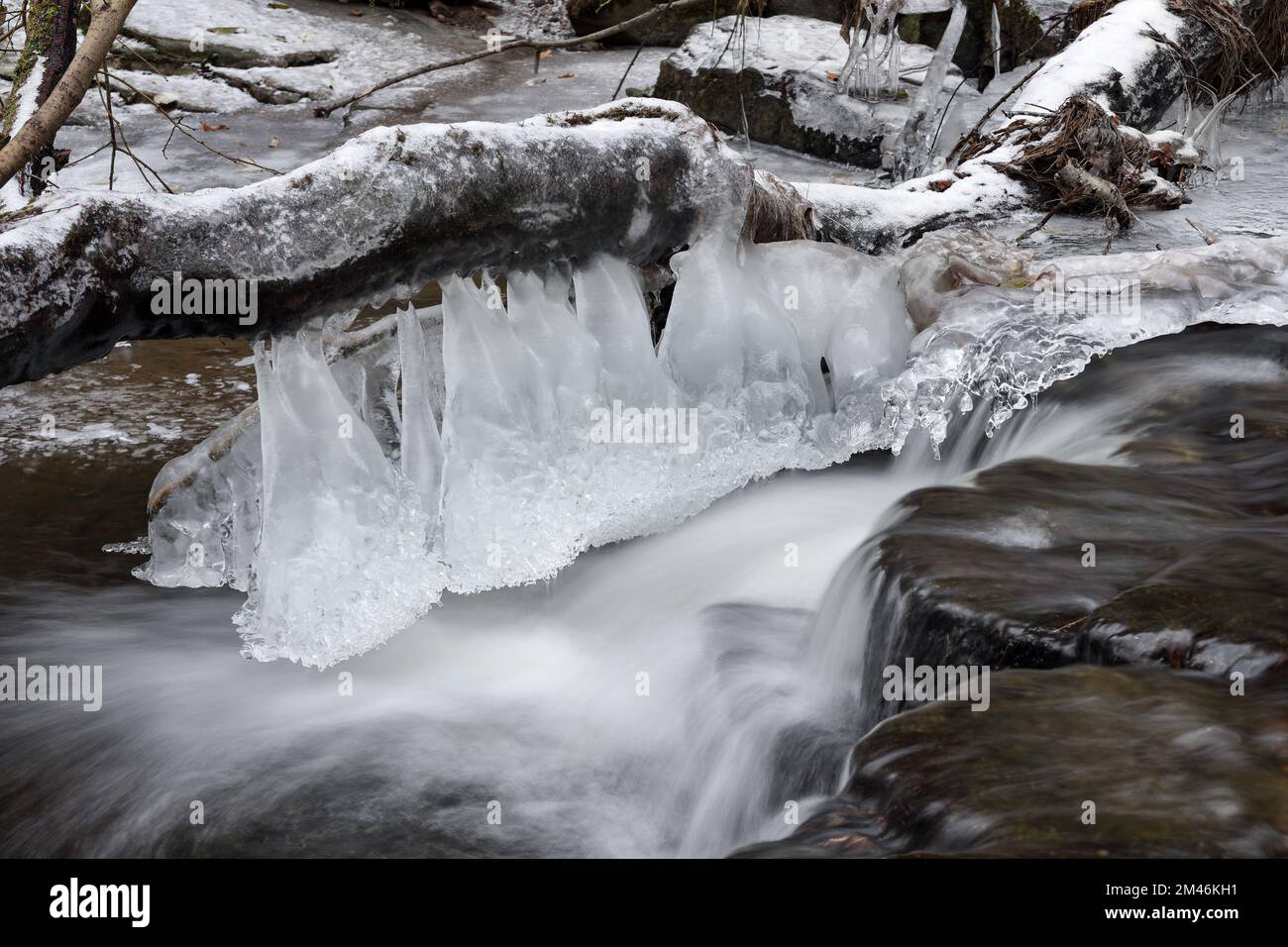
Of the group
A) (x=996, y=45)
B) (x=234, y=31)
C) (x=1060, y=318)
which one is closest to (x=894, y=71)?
(x=996, y=45)

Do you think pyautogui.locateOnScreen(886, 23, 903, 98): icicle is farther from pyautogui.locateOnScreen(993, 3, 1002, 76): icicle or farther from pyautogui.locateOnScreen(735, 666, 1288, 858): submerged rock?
pyautogui.locateOnScreen(735, 666, 1288, 858): submerged rock

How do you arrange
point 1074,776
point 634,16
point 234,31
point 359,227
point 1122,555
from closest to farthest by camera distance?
point 1074,776 → point 1122,555 → point 359,227 → point 234,31 → point 634,16

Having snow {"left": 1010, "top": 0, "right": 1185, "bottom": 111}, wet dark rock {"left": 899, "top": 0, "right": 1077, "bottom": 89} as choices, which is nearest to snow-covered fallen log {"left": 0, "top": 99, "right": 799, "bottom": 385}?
snow {"left": 1010, "top": 0, "right": 1185, "bottom": 111}

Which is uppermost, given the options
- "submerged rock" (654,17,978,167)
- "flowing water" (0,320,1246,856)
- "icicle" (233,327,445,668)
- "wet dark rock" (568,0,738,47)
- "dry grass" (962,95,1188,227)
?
"wet dark rock" (568,0,738,47)

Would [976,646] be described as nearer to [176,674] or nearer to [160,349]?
[176,674]

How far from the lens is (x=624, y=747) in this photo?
11.2 ft

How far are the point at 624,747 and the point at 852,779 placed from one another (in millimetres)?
1196

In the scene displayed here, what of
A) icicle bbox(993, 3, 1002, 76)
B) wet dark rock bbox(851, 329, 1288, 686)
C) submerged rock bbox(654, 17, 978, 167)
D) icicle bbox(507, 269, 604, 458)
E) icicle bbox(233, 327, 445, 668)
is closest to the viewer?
wet dark rock bbox(851, 329, 1288, 686)

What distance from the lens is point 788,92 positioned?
884 centimetres

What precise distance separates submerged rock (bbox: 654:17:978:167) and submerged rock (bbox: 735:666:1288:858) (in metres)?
6.32

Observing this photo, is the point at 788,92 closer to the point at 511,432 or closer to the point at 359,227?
the point at 511,432

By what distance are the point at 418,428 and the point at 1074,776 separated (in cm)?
237

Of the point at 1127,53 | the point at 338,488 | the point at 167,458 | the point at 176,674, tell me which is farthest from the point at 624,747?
the point at 1127,53

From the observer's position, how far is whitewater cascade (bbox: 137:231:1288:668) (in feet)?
11.8
